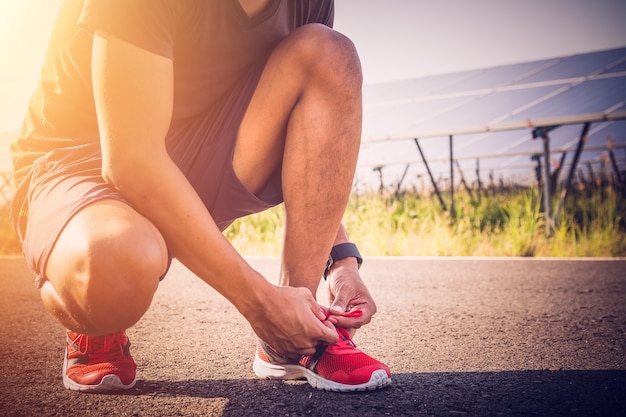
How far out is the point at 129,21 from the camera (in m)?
1.05

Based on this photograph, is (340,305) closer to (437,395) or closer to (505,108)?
(437,395)

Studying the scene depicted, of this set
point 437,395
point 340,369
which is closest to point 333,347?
point 340,369

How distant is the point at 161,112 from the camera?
1.09 m

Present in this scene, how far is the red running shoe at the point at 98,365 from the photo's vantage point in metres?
1.36

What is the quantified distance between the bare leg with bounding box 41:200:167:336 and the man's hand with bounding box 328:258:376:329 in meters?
0.55

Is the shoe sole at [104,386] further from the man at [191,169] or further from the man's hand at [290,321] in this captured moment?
the man's hand at [290,321]

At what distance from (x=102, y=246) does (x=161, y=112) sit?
339 millimetres

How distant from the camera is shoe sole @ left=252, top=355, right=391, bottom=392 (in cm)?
126

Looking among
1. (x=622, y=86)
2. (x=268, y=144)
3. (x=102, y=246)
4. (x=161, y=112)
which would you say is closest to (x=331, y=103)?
(x=268, y=144)

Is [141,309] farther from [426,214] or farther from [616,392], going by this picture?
[426,214]

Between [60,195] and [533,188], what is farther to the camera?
[533,188]

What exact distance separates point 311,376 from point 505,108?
15915 millimetres

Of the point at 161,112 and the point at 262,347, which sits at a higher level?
the point at 161,112

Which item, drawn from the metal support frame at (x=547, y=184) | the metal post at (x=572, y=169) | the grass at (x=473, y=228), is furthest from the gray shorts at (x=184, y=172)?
the metal post at (x=572, y=169)
